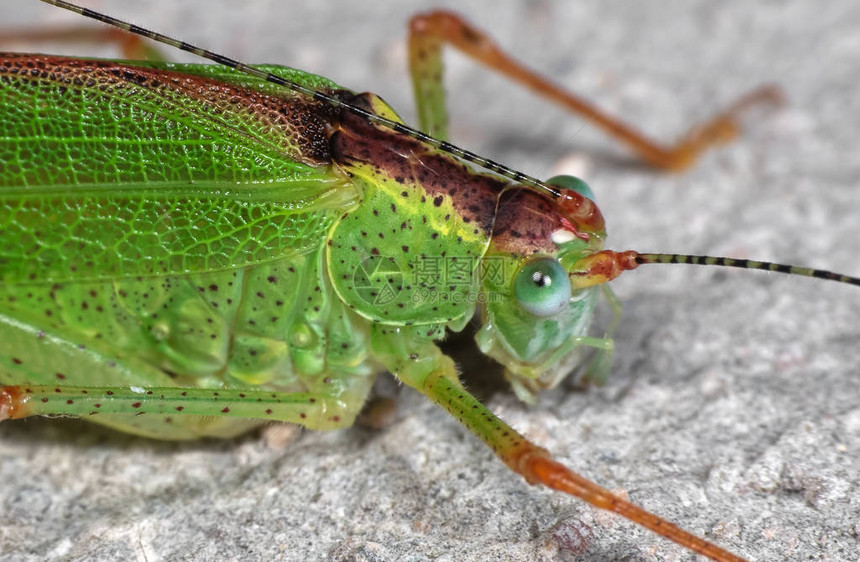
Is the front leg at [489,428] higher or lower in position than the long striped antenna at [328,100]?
lower

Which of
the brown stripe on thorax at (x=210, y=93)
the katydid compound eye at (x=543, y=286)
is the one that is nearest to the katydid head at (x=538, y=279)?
the katydid compound eye at (x=543, y=286)

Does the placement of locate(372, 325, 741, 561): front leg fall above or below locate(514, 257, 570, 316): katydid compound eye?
below

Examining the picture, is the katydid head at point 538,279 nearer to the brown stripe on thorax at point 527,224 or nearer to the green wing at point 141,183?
the brown stripe on thorax at point 527,224

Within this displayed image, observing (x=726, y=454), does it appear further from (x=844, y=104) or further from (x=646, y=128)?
(x=844, y=104)

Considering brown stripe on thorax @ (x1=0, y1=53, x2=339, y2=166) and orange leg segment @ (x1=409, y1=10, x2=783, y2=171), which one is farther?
orange leg segment @ (x1=409, y1=10, x2=783, y2=171)

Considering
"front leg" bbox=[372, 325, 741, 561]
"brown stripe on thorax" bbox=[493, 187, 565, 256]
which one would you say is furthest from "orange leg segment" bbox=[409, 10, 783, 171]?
"front leg" bbox=[372, 325, 741, 561]

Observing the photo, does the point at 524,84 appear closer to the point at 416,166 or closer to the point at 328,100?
the point at 416,166

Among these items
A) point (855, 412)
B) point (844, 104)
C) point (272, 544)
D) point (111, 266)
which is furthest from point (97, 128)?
point (844, 104)

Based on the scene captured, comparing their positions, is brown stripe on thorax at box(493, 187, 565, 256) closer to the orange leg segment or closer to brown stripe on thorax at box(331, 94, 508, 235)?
brown stripe on thorax at box(331, 94, 508, 235)
